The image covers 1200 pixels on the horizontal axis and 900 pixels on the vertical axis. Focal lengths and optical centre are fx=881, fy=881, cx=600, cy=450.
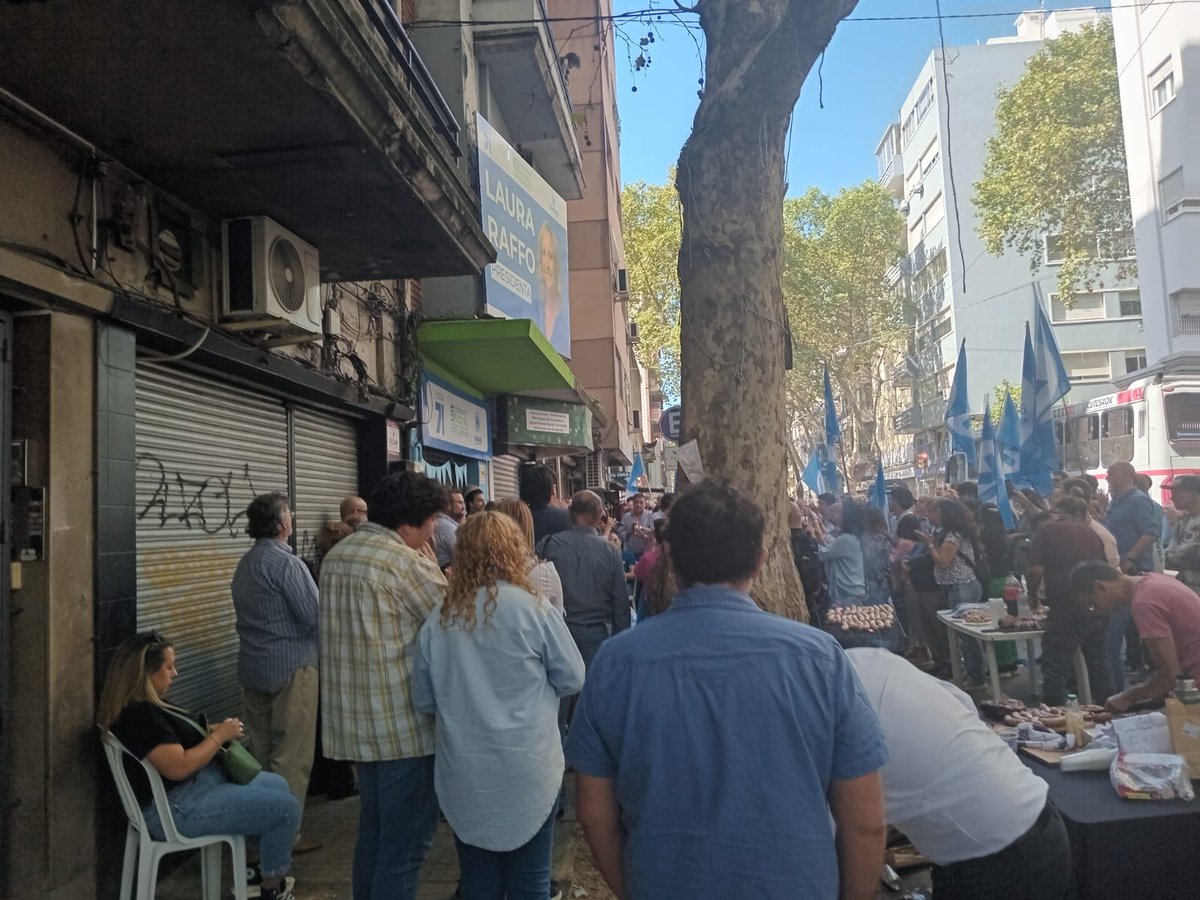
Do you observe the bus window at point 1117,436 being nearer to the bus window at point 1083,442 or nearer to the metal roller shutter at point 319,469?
the bus window at point 1083,442

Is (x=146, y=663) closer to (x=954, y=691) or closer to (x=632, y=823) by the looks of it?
(x=632, y=823)

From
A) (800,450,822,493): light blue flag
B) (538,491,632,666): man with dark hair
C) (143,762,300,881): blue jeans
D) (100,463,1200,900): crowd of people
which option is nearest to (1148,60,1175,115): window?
(800,450,822,493): light blue flag

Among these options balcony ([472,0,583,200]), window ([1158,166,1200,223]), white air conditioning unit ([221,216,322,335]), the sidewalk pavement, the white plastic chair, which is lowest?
the sidewalk pavement

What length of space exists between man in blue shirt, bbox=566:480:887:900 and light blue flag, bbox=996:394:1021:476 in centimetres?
957

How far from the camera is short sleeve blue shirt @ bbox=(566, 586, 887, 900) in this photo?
5.94 feet

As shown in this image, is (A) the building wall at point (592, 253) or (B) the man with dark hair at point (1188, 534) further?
(A) the building wall at point (592, 253)

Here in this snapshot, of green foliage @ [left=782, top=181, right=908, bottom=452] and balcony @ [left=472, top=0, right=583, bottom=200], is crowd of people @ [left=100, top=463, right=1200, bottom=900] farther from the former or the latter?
green foliage @ [left=782, top=181, right=908, bottom=452]

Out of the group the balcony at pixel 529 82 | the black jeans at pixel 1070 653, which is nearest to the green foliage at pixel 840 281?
the balcony at pixel 529 82

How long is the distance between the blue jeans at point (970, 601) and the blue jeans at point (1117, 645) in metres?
1.70

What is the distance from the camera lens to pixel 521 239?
1077 centimetres

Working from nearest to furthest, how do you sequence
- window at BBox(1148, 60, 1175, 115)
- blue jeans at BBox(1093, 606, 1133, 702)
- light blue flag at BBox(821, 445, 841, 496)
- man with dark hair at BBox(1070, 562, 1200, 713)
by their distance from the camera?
man with dark hair at BBox(1070, 562, 1200, 713)
blue jeans at BBox(1093, 606, 1133, 702)
light blue flag at BBox(821, 445, 841, 496)
window at BBox(1148, 60, 1175, 115)

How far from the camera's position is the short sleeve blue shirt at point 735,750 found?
5.94 ft

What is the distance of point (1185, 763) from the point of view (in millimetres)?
3355

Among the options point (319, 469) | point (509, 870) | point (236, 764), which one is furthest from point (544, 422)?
point (509, 870)
